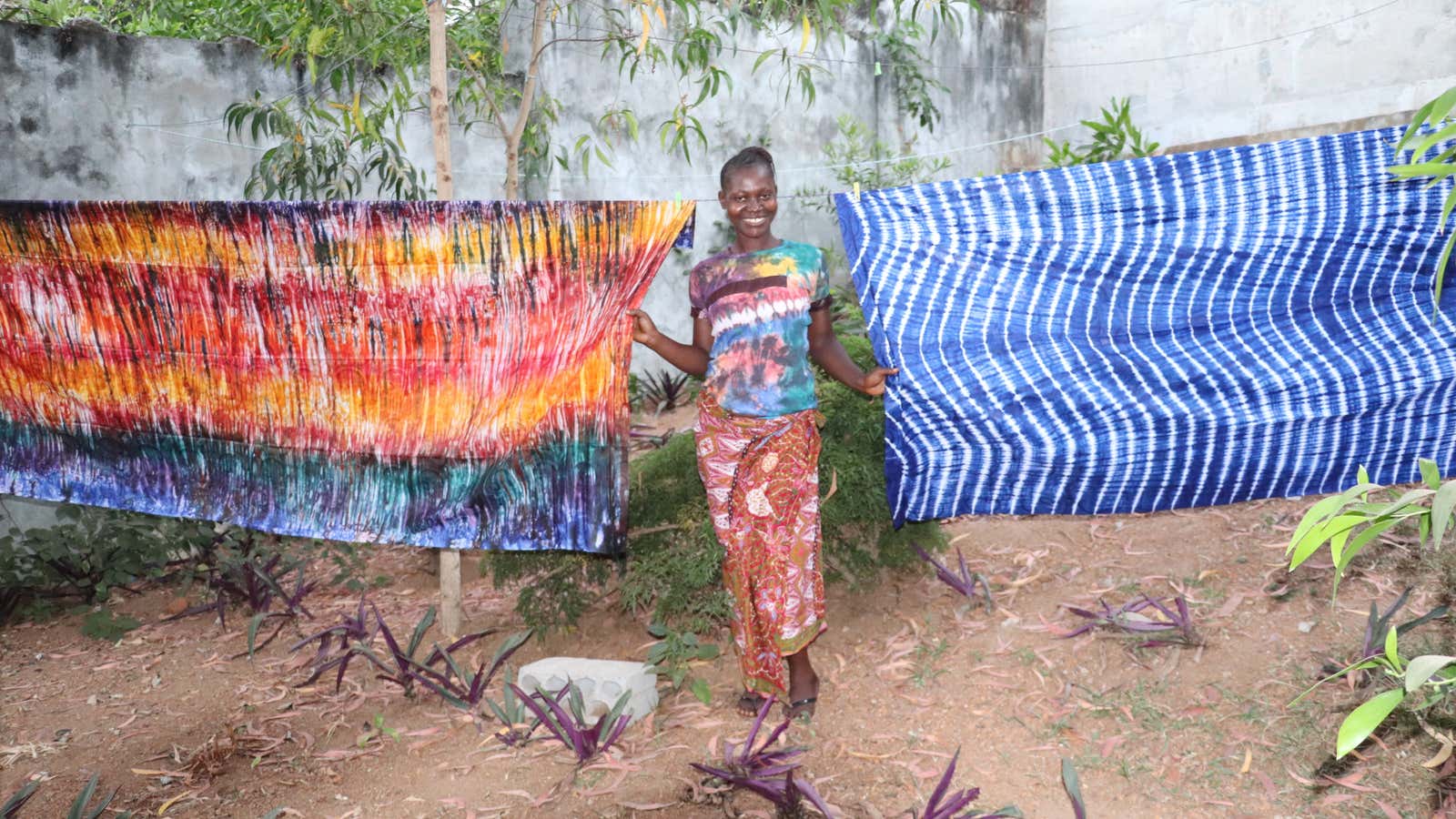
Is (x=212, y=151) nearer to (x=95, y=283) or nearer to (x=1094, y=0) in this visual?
(x=95, y=283)

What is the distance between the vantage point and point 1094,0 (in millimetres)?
9008

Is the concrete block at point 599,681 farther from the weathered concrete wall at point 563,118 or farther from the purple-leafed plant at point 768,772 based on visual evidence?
the weathered concrete wall at point 563,118

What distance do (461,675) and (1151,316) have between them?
7.79 ft

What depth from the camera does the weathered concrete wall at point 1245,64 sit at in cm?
716

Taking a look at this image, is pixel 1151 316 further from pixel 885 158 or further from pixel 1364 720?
pixel 885 158

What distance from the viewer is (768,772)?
2766 mm

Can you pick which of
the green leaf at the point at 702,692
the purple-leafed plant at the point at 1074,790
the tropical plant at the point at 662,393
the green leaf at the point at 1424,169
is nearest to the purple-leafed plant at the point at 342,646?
the green leaf at the point at 702,692

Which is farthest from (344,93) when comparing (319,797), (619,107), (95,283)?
(319,797)

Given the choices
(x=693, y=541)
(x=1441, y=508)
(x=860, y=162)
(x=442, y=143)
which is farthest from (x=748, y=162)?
(x=860, y=162)

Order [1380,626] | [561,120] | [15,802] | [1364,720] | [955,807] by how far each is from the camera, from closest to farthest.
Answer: [1364,720] < [955,807] < [15,802] < [1380,626] < [561,120]

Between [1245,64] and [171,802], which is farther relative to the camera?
[1245,64]

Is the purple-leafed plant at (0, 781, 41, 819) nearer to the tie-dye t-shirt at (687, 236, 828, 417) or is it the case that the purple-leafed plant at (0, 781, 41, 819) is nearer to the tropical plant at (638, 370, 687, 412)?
the tie-dye t-shirt at (687, 236, 828, 417)

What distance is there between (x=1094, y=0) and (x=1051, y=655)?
7.48 meters

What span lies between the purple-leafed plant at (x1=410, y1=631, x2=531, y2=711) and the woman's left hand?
1.40 meters
